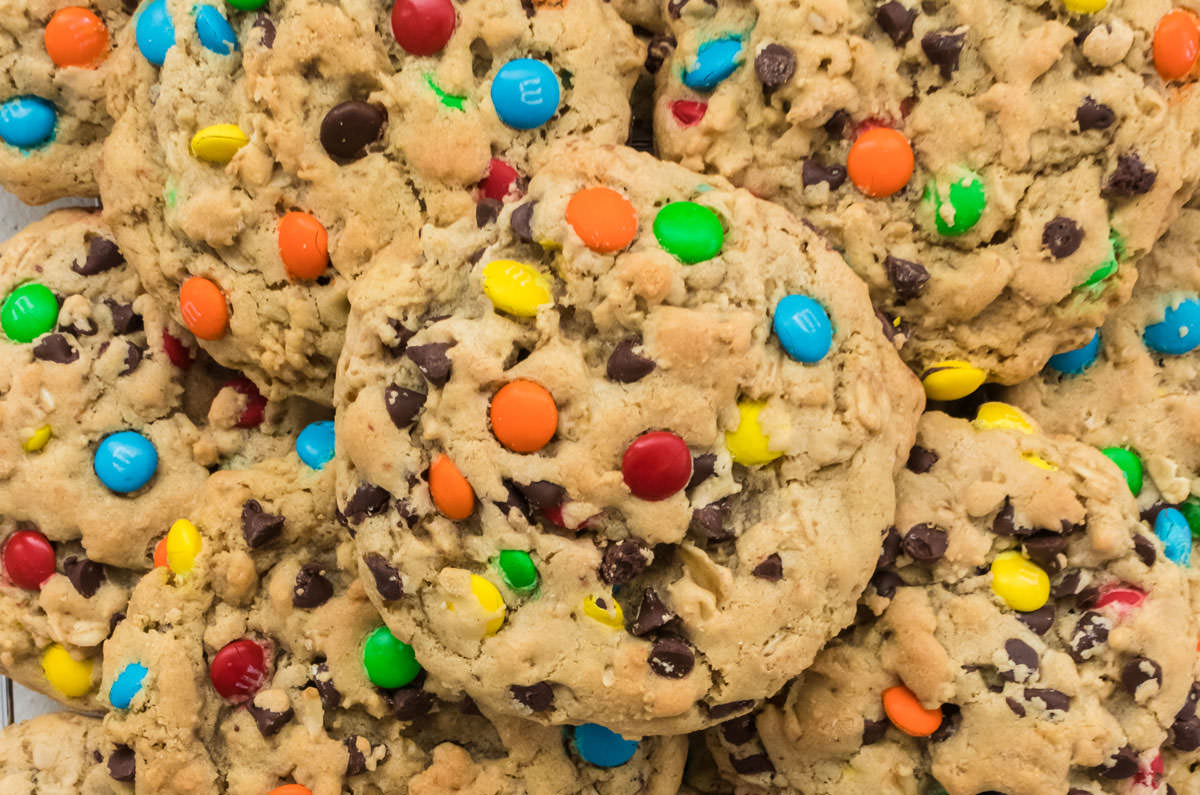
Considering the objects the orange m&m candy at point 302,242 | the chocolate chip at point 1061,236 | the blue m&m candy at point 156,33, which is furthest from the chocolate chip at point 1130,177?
the blue m&m candy at point 156,33

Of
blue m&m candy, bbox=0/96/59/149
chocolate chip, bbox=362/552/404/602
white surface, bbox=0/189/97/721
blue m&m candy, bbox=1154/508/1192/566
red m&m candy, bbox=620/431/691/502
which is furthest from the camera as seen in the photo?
white surface, bbox=0/189/97/721

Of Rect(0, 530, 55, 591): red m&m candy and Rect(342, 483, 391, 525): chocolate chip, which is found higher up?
Rect(342, 483, 391, 525): chocolate chip

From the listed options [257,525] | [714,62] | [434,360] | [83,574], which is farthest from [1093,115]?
[83,574]

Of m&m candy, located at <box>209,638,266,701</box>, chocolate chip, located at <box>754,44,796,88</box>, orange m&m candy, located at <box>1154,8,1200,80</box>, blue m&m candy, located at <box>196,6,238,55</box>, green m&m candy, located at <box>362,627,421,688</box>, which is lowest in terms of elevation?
m&m candy, located at <box>209,638,266,701</box>

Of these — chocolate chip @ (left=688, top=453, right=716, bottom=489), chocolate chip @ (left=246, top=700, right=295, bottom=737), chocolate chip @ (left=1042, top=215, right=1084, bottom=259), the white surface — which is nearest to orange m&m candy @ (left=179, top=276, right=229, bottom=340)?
chocolate chip @ (left=246, top=700, right=295, bottom=737)

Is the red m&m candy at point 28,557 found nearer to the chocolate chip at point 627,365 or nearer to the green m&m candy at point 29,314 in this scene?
the green m&m candy at point 29,314

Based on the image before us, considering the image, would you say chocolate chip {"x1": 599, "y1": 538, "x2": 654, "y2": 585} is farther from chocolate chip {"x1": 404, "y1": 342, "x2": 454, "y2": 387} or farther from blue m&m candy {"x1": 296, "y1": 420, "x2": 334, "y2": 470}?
blue m&m candy {"x1": 296, "y1": 420, "x2": 334, "y2": 470}
